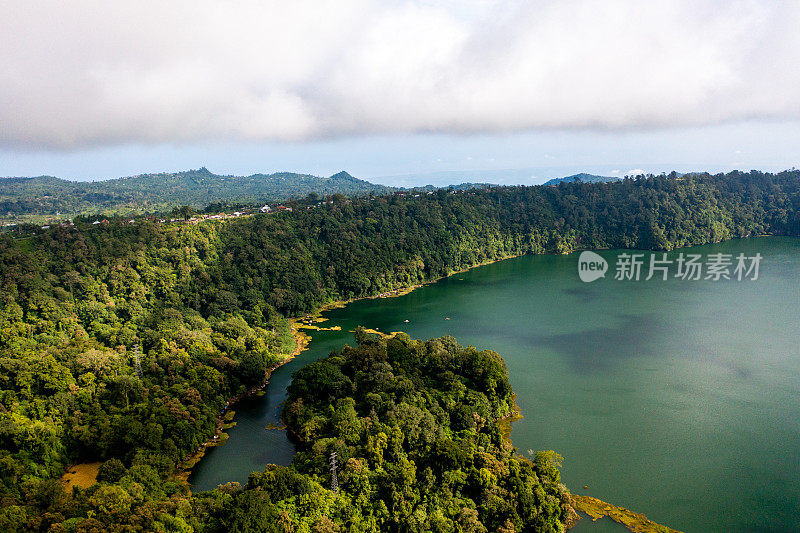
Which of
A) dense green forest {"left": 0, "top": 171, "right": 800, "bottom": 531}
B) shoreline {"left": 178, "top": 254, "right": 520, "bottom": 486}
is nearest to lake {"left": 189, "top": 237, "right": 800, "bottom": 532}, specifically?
shoreline {"left": 178, "top": 254, "right": 520, "bottom": 486}

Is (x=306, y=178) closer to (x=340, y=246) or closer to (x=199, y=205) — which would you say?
(x=199, y=205)

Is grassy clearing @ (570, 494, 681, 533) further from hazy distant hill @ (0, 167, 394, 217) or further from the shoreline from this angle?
hazy distant hill @ (0, 167, 394, 217)

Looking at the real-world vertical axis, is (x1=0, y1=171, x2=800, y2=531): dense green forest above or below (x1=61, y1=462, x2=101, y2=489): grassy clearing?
above

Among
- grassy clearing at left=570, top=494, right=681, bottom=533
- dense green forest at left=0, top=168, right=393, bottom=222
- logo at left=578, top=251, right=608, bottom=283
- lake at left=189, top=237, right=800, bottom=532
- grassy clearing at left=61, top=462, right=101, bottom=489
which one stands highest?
dense green forest at left=0, top=168, right=393, bottom=222

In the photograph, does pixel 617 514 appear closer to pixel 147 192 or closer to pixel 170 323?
pixel 170 323

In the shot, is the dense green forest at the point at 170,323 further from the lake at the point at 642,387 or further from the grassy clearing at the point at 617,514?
the grassy clearing at the point at 617,514

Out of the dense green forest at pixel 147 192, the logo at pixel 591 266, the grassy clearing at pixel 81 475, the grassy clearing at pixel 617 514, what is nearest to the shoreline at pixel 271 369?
the grassy clearing at pixel 81 475

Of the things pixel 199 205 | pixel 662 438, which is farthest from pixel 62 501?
pixel 199 205
